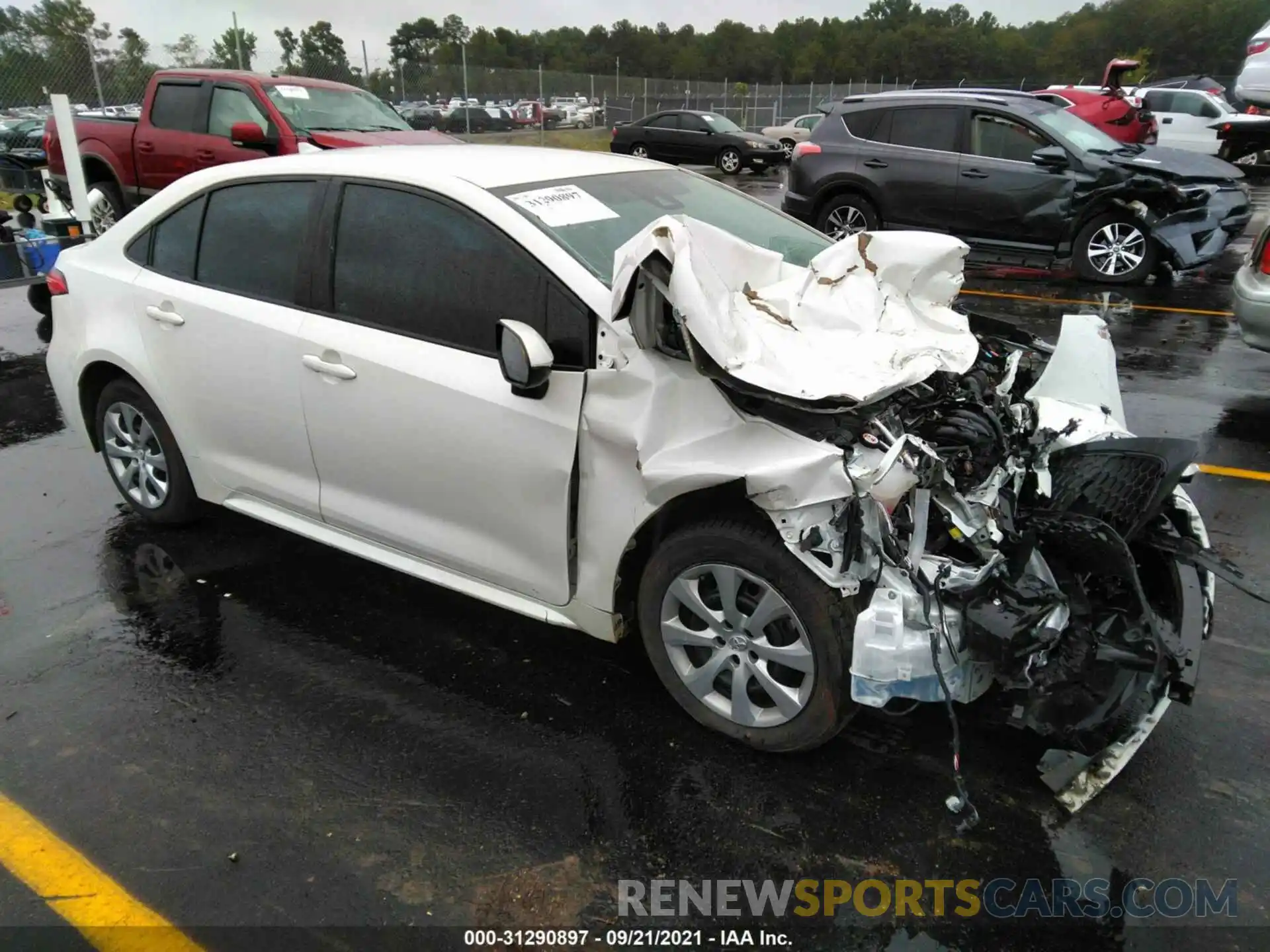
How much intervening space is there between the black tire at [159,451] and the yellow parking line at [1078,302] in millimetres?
6880

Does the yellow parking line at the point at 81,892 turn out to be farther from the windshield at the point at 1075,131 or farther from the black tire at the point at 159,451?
the windshield at the point at 1075,131

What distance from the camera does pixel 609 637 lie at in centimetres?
301

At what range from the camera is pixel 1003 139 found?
9.48 metres

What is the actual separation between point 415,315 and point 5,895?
2.07 metres

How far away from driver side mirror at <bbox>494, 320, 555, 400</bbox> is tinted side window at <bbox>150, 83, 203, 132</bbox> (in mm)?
8719

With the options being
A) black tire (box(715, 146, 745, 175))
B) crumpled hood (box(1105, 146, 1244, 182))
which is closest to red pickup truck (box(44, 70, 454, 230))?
crumpled hood (box(1105, 146, 1244, 182))

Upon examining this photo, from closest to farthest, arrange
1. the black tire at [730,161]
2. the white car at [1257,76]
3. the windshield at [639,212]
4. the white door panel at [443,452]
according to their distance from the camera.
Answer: the white door panel at [443,452] → the windshield at [639,212] → the white car at [1257,76] → the black tire at [730,161]

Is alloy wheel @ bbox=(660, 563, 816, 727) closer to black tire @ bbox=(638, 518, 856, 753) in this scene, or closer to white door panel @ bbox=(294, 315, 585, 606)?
black tire @ bbox=(638, 518, 856, 753)

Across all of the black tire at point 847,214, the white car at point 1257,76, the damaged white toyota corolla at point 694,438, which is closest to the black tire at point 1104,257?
the black tire at point 847,214

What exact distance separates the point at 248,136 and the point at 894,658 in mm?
8521

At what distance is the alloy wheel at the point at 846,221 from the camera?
10477 millimetres

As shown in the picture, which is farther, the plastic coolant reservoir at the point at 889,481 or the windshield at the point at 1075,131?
the windshield at the point at 1075,131

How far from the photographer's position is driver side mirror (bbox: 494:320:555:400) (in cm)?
272

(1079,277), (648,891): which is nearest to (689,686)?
(648,891)
